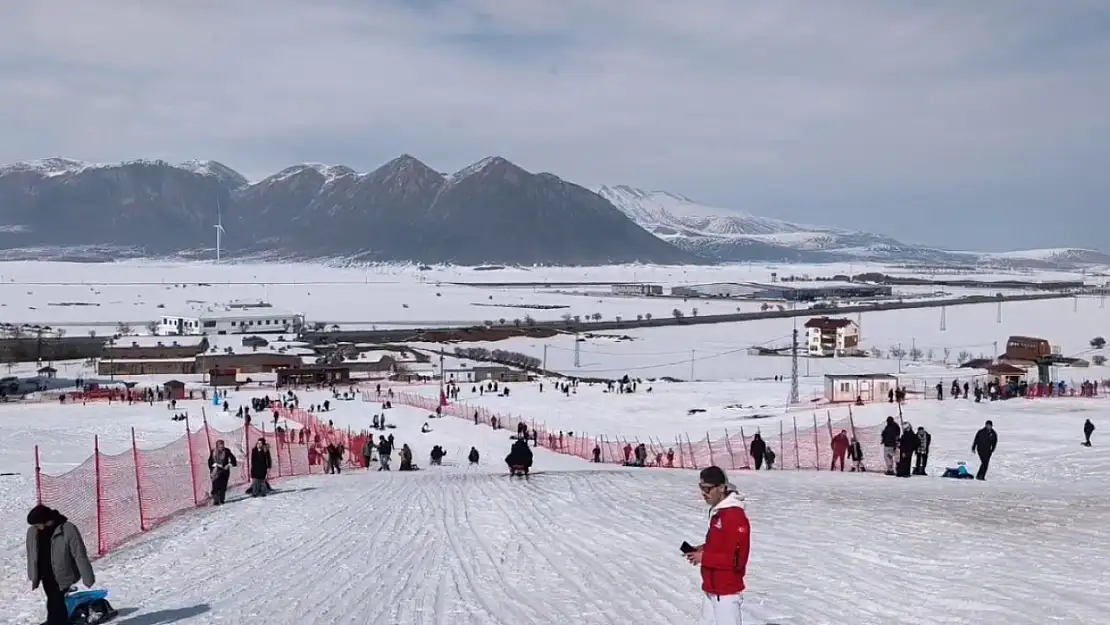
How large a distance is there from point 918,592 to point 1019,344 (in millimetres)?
48345

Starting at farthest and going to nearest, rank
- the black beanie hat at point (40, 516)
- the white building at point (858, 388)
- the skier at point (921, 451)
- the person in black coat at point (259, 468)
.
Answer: the white building at point (858, 388) < the skier at point (921, 451) < the person in black coat at point (259, 468) < the black beanie hat at point (40, 516)

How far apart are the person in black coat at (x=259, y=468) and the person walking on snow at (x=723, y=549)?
10.3 meters

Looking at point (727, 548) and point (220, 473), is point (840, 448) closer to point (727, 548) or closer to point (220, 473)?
point (220, 473)

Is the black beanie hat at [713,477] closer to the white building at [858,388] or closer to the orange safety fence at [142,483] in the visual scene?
the orange safety fence at [142,483]

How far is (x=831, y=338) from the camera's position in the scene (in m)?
70.6

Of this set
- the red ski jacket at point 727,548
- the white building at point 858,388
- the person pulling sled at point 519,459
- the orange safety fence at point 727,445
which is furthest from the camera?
the white building at point 858,388

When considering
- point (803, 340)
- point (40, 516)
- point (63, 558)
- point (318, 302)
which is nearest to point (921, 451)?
point (63, 558)

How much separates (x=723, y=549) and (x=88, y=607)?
5.24 meters

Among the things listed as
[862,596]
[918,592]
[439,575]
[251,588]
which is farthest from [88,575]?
[918,592]

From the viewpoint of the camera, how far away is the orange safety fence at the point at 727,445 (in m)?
20.0

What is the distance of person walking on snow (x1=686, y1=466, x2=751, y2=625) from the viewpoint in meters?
5.27

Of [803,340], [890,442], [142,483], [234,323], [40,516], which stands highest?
[40,516]

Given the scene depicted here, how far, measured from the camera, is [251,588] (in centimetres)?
891

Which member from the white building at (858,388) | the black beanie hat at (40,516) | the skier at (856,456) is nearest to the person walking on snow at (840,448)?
the skier at (856,456)
